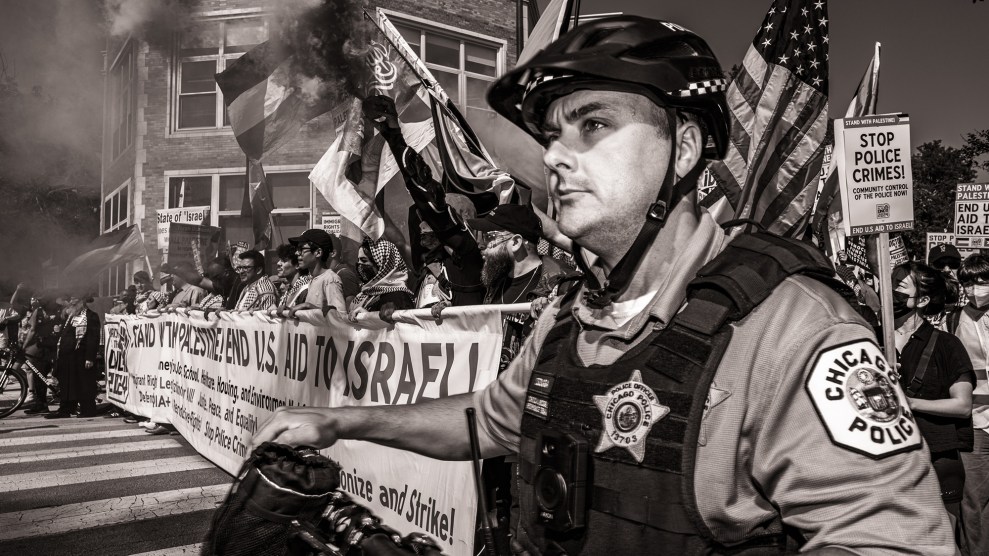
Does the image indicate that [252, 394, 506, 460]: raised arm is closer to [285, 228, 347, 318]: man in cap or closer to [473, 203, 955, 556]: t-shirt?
[473, 203, 955, 556]: t-shirt

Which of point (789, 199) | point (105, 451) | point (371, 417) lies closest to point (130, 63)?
point (105, 451)

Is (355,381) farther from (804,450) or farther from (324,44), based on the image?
(324,44)

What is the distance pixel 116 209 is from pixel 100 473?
20.1 meters

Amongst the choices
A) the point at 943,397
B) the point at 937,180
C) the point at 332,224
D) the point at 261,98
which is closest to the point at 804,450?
the point at 943,397

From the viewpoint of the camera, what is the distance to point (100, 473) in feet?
24.7

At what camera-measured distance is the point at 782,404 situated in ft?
4.05

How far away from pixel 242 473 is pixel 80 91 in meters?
24.4

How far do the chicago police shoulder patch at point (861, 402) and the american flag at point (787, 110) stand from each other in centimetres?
466

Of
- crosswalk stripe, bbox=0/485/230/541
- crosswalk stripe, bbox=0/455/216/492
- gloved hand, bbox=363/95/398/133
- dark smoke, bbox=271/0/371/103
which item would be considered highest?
dark smoke, bbox=271/0/371/103

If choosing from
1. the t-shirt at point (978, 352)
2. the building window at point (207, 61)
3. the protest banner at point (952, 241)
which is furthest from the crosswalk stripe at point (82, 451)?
the building window at point (207, 61)

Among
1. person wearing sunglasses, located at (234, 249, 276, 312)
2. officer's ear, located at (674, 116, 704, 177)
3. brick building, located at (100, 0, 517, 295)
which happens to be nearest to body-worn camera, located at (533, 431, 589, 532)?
officer's ear, located at (674, 116, 704, 177)

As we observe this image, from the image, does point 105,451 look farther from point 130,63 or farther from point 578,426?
point 130,63

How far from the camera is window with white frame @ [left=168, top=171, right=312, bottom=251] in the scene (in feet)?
62.1

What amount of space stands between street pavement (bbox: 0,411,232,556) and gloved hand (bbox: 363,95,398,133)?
3.64 metres
